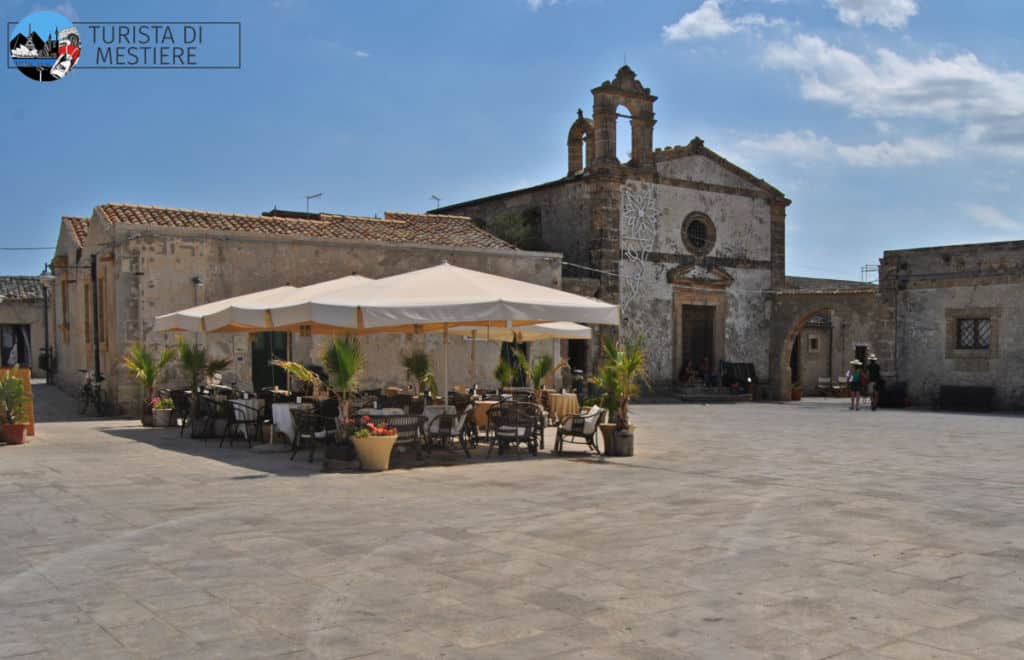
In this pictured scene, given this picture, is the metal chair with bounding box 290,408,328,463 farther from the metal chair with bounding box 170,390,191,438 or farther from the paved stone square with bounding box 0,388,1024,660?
the metal chair with bounding box 170,390,191,438

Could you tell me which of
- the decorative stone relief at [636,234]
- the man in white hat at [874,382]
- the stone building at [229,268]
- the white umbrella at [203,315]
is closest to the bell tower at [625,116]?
the decorative stone relief at [636,234]

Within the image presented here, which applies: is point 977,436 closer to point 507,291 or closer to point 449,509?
point 507,291

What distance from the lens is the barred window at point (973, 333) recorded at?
22.7 meters

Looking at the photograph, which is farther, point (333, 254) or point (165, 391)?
point (333, 254)

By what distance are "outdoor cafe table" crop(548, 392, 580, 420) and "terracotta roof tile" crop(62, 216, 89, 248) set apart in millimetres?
12298

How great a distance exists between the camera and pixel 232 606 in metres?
4.48

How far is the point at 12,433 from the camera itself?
11.8 m

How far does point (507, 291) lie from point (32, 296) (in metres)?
28.6

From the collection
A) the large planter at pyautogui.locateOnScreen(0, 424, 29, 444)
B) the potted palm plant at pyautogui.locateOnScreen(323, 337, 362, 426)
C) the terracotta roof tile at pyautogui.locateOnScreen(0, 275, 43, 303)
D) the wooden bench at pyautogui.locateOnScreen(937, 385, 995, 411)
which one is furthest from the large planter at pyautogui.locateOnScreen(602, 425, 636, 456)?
the terracotta roof tile at pyautogui.locateOnScreen(0, 275, 43, 303)

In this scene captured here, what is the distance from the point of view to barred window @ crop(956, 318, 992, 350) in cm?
2273

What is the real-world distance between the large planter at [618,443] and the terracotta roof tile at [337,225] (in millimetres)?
10353

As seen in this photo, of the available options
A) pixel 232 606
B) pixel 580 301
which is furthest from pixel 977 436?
pixel 232 606

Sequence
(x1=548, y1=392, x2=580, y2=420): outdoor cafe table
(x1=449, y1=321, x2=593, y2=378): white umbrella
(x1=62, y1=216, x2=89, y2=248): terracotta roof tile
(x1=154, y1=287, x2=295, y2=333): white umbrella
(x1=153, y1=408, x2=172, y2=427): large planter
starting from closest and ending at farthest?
(x1=154, y1=287, x2=295, y2=333): white umbrella, (x1=449, y1=321, x2=593, y2=378): white umbrella, (x1=153, y1=408, x2=172, y2=427): large planter, (x1=548, y1=392, x2=580, y2=420): outdoor cafe table, (x1=62, y1=216, x2=89, y2=248): terracotta roof tile

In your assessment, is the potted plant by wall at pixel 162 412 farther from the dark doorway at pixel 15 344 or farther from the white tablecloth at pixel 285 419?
the dark doorway at pixel 15 344
